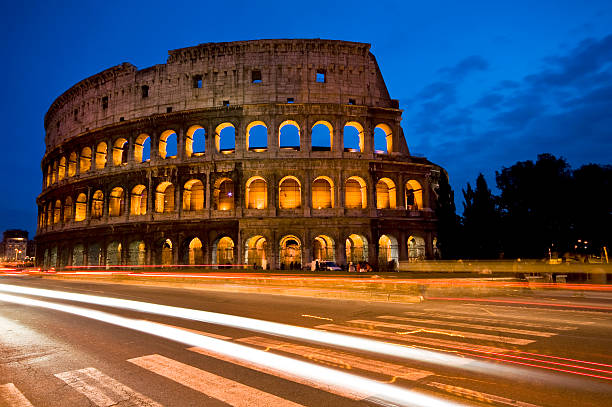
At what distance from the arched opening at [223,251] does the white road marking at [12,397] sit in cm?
2691

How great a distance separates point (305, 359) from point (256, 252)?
91.5 ft

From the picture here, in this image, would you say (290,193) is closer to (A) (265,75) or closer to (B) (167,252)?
(A) (265,75)

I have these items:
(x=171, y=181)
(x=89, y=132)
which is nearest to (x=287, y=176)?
(x=171, y=181)

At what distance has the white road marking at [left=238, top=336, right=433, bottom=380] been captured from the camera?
15.2 ft

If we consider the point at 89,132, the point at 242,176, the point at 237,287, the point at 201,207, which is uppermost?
the point at 89,132

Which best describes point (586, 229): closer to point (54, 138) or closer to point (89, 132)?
point (89, 132)

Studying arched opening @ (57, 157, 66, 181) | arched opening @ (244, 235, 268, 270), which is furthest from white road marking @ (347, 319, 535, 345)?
arched opening @ (57, 157, 66, 181)

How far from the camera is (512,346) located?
6152 millimetres

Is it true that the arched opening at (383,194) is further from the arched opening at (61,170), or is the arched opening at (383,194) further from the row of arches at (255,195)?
the arched opening at (61,170)

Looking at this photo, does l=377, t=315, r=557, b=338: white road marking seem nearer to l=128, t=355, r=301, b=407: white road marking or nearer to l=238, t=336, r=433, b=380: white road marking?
l=238, t=336, r=433, b=380: white road marking

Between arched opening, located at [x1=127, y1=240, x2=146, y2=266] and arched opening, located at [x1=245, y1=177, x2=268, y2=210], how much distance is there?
10.7 metres

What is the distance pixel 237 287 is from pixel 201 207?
1858cm

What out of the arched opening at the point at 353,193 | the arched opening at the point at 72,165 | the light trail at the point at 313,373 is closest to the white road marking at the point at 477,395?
the light trail at the point at 313,373

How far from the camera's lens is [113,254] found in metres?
35.5
